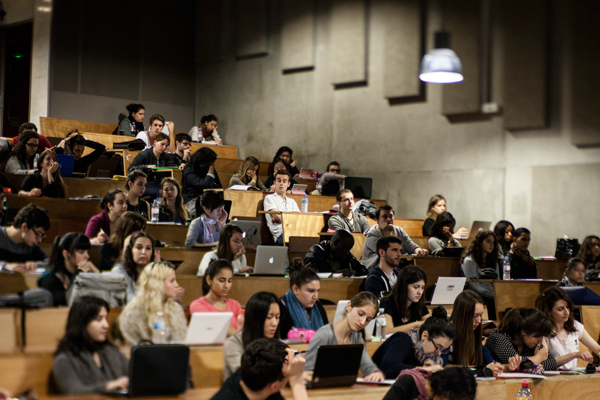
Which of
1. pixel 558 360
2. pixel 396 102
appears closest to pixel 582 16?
pixel 396 102

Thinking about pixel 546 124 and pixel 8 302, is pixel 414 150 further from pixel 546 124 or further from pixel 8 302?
pixel 8 302

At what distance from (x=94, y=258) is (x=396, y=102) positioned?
4721 mm

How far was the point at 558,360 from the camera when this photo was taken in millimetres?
3584

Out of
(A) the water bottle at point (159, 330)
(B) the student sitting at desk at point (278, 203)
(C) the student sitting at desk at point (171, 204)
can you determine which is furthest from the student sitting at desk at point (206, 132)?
(A) the water bottle at point (159, 330)

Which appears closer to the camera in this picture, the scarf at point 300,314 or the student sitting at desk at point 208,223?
the scarf at point 300,314

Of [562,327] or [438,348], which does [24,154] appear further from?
[562,327]

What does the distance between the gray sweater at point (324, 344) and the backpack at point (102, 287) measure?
849mm

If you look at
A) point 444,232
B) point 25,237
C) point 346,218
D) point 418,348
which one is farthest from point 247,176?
point 418,348

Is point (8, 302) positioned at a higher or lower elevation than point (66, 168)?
lower

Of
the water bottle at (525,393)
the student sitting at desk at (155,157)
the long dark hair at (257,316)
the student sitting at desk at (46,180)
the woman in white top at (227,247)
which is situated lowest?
the water bottle at (525,393)

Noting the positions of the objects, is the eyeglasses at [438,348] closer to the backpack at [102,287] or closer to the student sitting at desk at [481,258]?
the backpack at [102,287]

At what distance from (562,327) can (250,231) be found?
2.15m

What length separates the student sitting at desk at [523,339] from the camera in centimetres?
337

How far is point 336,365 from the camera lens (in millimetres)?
2570
